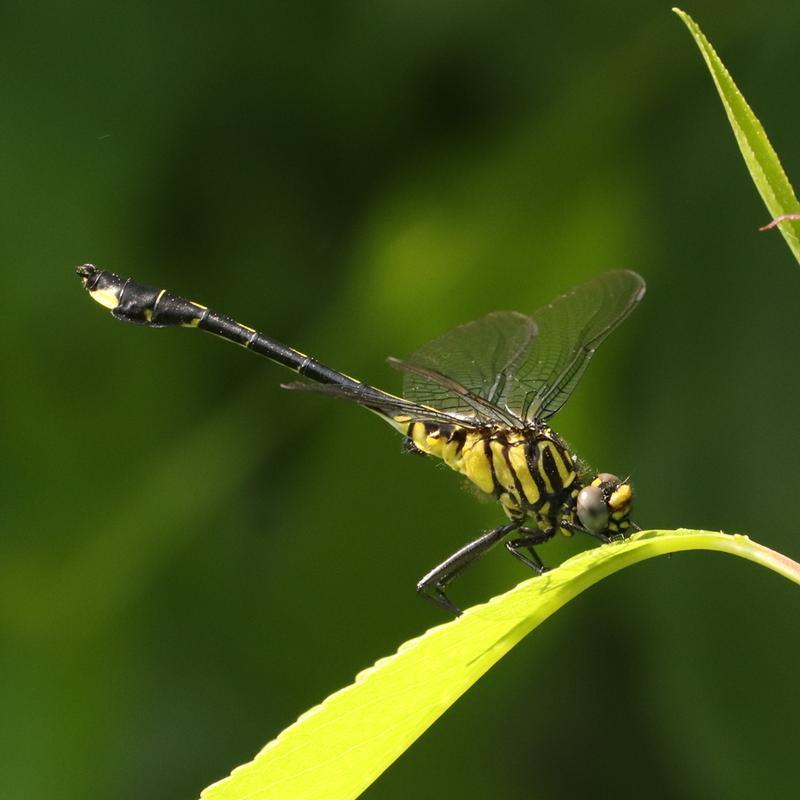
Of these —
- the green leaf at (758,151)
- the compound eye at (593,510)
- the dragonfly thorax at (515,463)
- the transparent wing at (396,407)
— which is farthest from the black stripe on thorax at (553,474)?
the green leaf at (758,151)

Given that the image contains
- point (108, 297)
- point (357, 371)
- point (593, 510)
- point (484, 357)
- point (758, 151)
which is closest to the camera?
point (758, 151)

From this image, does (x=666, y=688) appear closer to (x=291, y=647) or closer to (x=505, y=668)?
(x=505, y=668)

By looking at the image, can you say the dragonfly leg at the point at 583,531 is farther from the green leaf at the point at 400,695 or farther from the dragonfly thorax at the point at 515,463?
the green leaf at the point at 400,695

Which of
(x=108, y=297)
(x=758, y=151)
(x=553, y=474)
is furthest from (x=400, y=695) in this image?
(x=108, y=297)

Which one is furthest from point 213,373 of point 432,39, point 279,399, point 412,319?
point 432,39

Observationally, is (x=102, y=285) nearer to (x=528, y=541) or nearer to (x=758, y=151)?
(x=528, y=541)
